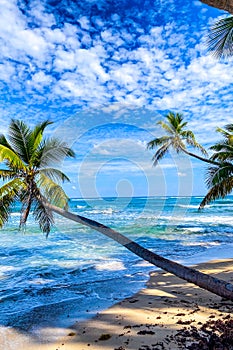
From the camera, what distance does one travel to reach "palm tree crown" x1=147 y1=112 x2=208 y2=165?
14.7 m

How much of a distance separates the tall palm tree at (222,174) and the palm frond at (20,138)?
7.01 metres

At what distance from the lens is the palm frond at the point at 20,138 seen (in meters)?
8.09

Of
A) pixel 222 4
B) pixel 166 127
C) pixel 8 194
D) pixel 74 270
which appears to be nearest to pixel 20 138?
pixel 8 194

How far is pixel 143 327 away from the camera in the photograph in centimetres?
576

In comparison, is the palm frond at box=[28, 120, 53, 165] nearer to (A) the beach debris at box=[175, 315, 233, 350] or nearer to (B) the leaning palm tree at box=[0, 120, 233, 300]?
(B) the leaning palm tree at box=[0, 120, 233, 300]

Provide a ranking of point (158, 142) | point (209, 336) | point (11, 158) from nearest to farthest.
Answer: point (209, 336)
point (11, 158)
point (158, 142)

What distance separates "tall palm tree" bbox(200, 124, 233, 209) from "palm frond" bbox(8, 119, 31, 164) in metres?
7.01

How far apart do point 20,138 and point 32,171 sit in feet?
3.58

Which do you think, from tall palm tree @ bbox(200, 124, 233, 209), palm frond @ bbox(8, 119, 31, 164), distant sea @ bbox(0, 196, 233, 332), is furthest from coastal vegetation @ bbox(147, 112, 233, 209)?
palm frond @ bbox(8, 119, 31, 164)

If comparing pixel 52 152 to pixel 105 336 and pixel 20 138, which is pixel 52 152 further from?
pixel 105 336

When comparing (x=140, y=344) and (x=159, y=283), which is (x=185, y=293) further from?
(x=140, y=344)

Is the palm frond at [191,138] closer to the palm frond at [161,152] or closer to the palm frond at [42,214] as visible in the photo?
the palm frond at [161,152]

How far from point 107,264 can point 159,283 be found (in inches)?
163

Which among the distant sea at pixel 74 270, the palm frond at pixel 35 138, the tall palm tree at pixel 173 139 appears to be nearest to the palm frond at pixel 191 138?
the tall palm tree at pixel 173 139
